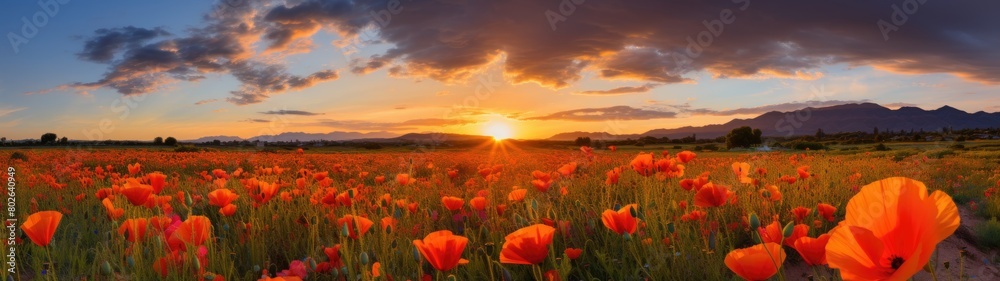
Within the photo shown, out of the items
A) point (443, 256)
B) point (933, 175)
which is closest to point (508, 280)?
point (443, 256)

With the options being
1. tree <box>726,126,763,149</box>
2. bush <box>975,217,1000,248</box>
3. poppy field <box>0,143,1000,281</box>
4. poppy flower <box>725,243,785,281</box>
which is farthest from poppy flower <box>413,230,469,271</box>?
tree <box>726,126,763,149</box>

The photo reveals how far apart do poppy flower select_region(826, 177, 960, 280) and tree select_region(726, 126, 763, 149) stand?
6066cm

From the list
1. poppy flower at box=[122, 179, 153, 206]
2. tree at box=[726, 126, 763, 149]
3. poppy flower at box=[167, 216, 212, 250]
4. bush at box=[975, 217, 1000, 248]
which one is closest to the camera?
poppy flower at box=[167, 216, 212, 250]

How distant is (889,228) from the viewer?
3.81 feet

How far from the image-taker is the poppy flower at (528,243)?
2146mm

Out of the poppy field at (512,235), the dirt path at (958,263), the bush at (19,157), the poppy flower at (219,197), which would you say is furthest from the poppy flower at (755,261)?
the bush at (19,157)

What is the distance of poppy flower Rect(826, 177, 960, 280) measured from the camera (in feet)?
3.46

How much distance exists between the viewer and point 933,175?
1225 centimetres

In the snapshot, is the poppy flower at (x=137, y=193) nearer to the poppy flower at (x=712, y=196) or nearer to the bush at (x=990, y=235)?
the poppy flower at (x=712, y=196)

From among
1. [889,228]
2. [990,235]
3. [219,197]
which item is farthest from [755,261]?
[990,235]

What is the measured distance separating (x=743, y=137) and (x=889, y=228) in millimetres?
63683

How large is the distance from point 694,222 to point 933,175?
10.8 m

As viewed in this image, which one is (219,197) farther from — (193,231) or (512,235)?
(512,235)

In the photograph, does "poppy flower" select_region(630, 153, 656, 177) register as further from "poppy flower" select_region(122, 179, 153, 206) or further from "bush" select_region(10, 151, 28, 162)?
"bush" select_region(10, 151, 28, 162)
